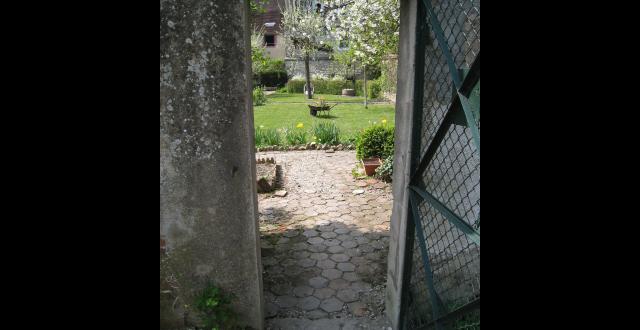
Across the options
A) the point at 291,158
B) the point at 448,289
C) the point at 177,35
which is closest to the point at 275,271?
the point at 448,289

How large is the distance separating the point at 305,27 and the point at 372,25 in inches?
534

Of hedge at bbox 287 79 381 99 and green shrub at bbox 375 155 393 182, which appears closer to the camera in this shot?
green shrub at bbox 375 155 393 182

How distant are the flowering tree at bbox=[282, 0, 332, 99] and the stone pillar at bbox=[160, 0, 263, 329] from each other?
72.1 feet

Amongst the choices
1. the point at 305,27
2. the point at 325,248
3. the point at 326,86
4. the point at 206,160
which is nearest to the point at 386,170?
the point at 325,248

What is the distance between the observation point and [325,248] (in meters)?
5.82

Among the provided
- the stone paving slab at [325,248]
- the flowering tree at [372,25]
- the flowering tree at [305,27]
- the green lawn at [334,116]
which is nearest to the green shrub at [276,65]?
the flowering tree at [305,27]

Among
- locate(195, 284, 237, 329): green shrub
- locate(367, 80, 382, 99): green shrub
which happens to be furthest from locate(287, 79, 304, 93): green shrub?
locate(195, 284, 237, 329): green shrub

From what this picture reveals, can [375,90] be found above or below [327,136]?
above

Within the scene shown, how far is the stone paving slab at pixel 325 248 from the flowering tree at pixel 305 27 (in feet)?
57.2

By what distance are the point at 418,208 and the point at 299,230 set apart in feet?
10.9

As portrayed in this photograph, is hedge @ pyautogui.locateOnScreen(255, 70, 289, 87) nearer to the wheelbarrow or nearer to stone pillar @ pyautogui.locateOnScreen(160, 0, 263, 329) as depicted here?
the wheelbarrow

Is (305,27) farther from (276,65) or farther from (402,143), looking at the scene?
(402,143)

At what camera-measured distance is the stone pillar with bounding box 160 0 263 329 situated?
312 centimetres
